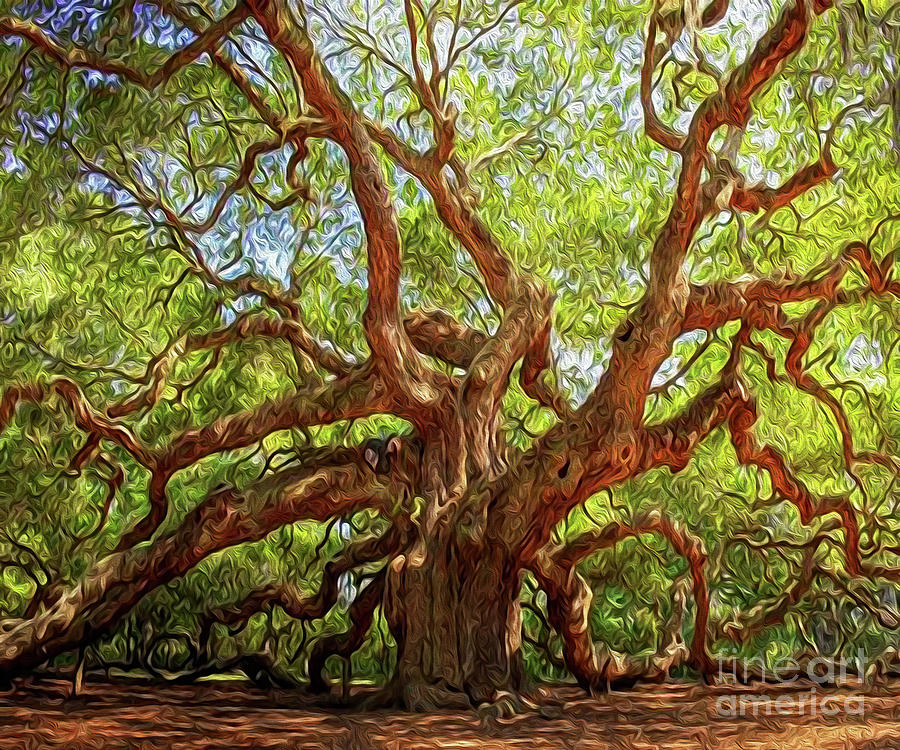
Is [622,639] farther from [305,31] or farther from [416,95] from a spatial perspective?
[305,31]

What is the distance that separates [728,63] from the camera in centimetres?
464

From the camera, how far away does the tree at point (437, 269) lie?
4.16 m

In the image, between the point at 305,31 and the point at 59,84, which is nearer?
the point at 305,31

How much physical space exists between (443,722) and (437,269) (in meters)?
1.95

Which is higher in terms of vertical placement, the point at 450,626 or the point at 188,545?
the point at 188,545

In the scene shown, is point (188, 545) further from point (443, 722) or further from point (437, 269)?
point (437, 269)

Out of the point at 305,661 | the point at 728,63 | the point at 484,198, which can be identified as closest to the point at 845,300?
the point at 728,63

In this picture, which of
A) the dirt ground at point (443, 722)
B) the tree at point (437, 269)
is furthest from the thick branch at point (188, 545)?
the dirt ground at point (443, 722)

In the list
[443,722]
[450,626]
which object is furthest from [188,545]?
[443,722]

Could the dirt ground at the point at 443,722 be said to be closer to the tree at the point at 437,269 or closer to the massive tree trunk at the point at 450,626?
the massive tree trunk at the point at 450,626

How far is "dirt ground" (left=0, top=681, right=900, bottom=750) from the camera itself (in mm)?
3756

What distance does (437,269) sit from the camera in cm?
466

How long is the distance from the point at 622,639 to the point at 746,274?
70.0 inches

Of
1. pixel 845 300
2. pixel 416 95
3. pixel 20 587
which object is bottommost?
pixel 20 587
